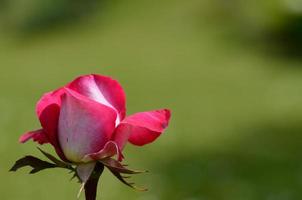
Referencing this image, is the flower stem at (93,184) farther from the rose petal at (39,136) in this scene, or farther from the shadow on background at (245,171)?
the shadow on background at (245,171)

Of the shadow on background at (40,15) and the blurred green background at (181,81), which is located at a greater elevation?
the shadow on background at (40,15)

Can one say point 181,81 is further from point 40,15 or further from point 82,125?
point 82,125

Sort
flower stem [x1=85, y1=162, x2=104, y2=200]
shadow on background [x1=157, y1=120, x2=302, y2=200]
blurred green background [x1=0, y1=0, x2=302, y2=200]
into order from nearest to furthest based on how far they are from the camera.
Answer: flower stem [x1=85, y1=162, x2=104, y2=200] < shadow on background [x1=157, y1=120, x2=302, y2=200] < blurred green background [x1=0, y1=0, x2=302, y2=200]

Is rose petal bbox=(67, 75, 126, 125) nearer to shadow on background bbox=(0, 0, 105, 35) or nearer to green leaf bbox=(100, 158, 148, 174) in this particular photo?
green leaf bbox=(100, 158, 148, 174)

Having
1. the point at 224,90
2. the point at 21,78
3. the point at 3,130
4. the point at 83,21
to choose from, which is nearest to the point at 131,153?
the point at 3,130

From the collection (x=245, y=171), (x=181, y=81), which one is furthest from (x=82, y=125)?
(x=181, y=81)

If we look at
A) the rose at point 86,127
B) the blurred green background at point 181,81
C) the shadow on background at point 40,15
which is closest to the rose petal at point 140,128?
the rose at point 86,127

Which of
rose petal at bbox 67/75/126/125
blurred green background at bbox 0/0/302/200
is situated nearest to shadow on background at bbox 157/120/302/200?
blurred green background at bbox 0/0/302/200

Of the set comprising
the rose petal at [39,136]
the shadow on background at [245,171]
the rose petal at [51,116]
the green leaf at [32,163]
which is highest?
the rose petal at [51,116]
